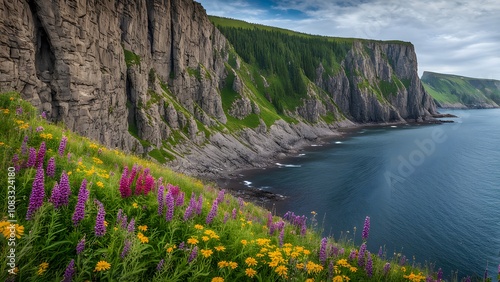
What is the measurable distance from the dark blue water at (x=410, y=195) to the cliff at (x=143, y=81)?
2054cm

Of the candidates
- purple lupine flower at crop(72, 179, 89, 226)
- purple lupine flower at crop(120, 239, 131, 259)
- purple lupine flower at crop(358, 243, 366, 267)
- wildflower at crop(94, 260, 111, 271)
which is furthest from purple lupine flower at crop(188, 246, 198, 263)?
purple lupine flower at crop(358, 243, 366, 267)

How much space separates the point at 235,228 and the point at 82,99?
181 feet

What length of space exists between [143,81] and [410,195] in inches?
2833

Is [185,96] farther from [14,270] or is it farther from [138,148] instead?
[14,270]

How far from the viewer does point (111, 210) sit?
692 cm

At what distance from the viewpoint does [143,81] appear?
7931 cm

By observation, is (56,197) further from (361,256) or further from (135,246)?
(361,256)

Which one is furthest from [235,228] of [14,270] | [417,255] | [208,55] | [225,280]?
[208,55]

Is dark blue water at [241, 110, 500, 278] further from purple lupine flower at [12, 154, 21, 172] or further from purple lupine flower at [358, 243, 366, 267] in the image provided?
purple lupine flower at [12, 154, 21, 172]

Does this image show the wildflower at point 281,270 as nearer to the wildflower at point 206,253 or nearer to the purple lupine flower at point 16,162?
the wildflower at point 206,253

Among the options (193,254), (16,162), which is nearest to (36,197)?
(16,162)

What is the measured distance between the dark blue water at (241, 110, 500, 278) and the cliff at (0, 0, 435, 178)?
20.5m

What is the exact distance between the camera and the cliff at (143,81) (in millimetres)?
45500

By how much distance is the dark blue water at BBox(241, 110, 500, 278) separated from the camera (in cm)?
4381
